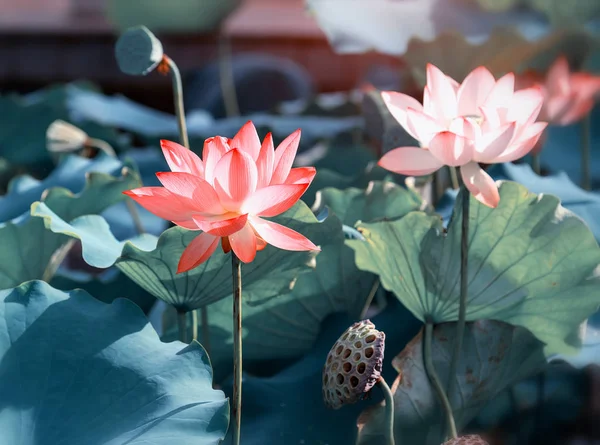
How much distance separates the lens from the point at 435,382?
578 millimetres

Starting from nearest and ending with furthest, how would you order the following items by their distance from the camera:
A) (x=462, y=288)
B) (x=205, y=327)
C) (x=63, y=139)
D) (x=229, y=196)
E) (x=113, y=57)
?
1. (x=229, y=196)
2. (x=462, y=288)
3. (x=205, y=327)
4. (x=63, y=139)
5. (x=113, y=57)

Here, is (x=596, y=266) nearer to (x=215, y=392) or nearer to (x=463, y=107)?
(x=463, y=107)

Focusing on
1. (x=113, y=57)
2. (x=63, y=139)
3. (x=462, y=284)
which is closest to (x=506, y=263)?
(x=462, y=284)

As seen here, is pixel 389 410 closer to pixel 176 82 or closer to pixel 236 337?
pixel 236 337

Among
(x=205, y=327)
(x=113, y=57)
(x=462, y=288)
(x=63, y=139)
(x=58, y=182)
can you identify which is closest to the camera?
(x=462, y=288)

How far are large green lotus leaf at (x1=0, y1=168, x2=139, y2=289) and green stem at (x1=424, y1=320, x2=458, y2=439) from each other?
0.32 meters

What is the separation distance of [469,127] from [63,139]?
0.63 m

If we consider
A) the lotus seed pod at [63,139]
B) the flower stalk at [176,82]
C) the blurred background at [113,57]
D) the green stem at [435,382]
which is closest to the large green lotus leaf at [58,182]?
the lotus seed pod at [63,139]

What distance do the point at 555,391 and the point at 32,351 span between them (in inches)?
22.7

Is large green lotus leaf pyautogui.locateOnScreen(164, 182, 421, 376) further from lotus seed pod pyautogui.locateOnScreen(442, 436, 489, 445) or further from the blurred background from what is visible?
the blurred background

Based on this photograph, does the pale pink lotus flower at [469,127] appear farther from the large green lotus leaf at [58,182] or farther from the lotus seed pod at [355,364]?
the large green lotus leaf at [58,182]

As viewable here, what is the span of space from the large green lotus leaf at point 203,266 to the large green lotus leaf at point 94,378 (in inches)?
1.2

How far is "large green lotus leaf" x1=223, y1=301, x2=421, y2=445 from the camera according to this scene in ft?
1.96

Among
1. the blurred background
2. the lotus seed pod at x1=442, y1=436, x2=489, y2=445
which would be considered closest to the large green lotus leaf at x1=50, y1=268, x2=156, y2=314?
the lotus seed pod at x1=442, y1=436, x2=489, y2=445
